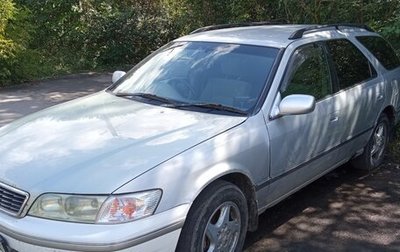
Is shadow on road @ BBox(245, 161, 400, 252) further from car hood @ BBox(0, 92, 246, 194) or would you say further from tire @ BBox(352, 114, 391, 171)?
car hood @ BBox(0, 92, 246, 194)

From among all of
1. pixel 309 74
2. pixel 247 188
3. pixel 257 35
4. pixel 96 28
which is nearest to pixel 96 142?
pixel 247 188

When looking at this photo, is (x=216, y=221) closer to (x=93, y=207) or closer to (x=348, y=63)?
(x=93, y=207)

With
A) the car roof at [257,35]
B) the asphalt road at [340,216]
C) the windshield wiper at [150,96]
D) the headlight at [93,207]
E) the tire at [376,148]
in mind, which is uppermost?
the car roof at [257,35]

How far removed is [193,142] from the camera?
3143mm

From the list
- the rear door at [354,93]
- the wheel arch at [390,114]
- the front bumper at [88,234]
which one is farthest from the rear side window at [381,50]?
the front bumper at [88,234]

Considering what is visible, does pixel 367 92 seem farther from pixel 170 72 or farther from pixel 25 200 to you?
pixel 25 200

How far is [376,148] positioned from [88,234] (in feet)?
12.7

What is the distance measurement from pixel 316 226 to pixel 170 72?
176 cm

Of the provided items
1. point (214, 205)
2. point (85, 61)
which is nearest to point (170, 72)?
point (214, 205)

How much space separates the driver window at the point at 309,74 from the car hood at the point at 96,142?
2.39 ft

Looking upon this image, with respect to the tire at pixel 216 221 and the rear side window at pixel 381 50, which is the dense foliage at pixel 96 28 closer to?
the rear side window at pixel 381 50

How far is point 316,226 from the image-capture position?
13.8ft

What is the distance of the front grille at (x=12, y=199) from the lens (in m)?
2.79

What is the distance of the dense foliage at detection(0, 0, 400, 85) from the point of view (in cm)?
1059
